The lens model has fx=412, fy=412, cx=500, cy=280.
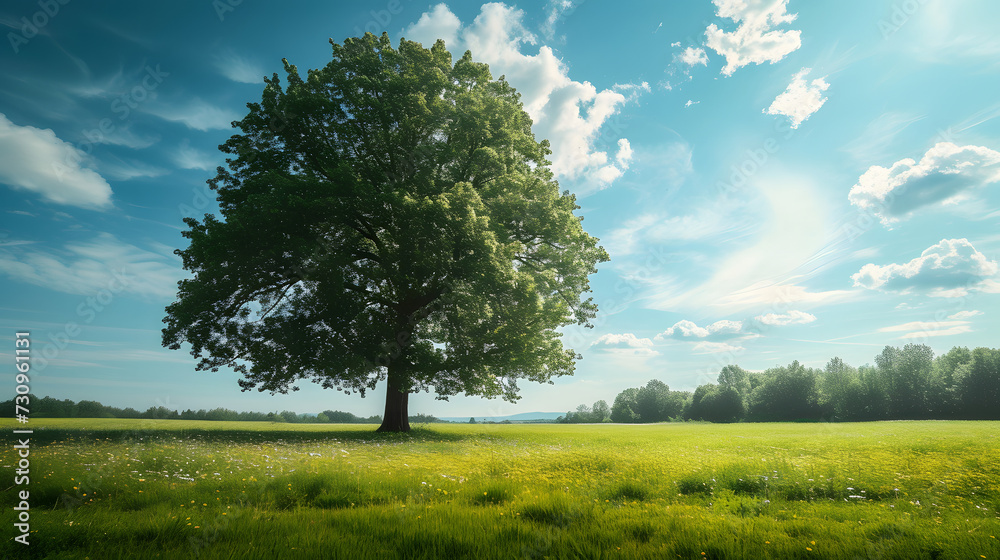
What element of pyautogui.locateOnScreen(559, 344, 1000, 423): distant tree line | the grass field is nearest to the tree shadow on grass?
the grass field

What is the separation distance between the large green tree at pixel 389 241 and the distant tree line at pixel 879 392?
8833 centimetres

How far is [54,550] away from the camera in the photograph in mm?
4691

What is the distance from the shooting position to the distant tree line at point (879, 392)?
236 feet

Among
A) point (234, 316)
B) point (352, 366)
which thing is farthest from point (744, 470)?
point (234, 316)

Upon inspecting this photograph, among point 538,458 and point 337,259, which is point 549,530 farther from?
point 337,259

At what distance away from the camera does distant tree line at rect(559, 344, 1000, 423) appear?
71.8 meters

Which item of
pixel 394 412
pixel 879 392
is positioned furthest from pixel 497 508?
pixel 879 392

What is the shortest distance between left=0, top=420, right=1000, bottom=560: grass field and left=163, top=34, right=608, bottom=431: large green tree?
1124 centimetres

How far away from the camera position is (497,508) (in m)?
6.54

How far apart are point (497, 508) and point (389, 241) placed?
18489 mm

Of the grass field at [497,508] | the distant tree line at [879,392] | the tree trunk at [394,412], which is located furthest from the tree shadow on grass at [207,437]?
the distant tree line at [879,392]

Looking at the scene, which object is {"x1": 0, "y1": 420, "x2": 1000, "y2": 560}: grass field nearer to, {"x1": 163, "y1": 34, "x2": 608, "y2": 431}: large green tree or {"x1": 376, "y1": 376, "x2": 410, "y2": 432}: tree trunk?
{"x1": 163, "y1": 34, "x2": 608, "y2": 431}: large green tree

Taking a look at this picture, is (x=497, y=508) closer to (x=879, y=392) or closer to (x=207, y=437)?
(x=207, y=437)

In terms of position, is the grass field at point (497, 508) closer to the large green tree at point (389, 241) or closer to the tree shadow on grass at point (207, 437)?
the tree shadow on grass at point (207, 437)
